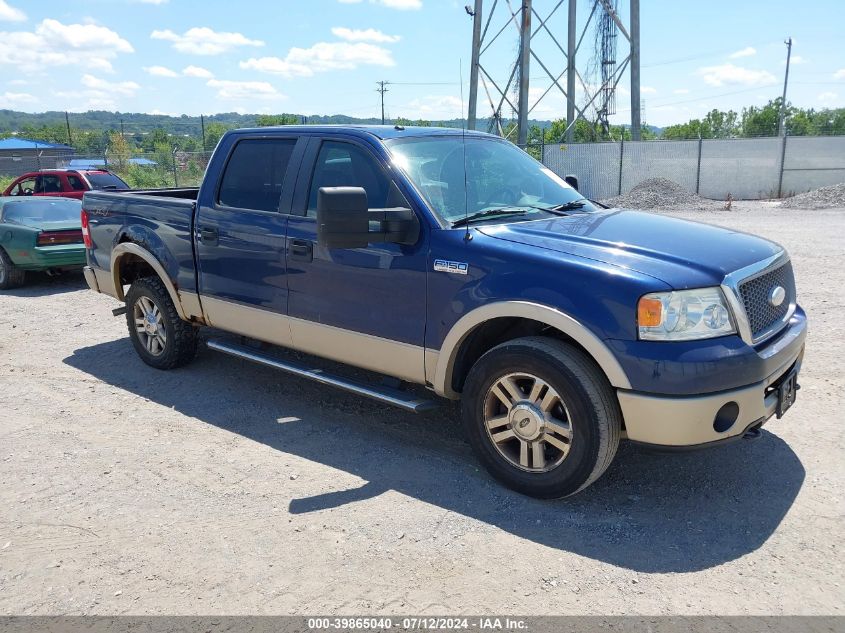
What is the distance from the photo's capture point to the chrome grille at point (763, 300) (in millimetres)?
3730

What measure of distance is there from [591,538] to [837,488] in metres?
1.58

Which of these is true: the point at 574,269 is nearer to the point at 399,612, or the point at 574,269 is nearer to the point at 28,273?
the point at 399,612

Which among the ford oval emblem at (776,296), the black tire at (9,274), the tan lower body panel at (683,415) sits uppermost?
the ford oval emblem at (776,296)

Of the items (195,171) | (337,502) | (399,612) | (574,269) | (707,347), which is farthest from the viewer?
(195,171)

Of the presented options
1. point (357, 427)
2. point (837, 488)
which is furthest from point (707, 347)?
point (357, 427)

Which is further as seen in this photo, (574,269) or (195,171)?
(195,171)

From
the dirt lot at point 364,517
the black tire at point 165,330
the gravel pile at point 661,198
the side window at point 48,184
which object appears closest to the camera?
the dirt lot at point 364,517

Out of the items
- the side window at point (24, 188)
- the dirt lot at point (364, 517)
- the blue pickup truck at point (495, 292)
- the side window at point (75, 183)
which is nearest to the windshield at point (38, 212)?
the side window at point (75, 183)

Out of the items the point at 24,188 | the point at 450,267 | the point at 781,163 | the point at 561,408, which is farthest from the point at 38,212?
the point at 781,163

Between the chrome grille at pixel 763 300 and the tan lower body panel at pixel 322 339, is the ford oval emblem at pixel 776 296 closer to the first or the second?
the chrome grille at pixel 763 300

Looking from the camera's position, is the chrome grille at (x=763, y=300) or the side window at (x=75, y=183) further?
the side window at (x=75, y=183)

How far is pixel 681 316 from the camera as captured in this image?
348 cm

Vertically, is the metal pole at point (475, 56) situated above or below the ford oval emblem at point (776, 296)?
above

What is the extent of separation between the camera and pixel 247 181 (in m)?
5.44
